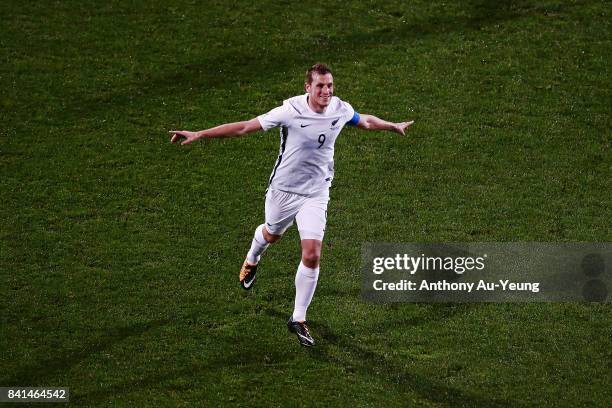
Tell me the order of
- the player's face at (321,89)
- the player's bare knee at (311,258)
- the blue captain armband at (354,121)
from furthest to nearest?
the blue captain armband at (354,121) → the player's bare knee at (311,258) → the player's face at (321,89)

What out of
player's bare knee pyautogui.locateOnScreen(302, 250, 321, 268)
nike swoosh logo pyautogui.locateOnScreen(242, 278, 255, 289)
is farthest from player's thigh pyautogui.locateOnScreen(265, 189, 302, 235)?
nike swoosh logo pyautogui.locateOnScreen(242, 278, 255, 289)

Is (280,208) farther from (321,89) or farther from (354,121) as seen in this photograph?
(321,89)

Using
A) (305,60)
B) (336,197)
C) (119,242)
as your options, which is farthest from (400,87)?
(119,242)

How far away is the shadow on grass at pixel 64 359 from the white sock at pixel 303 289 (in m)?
1.29

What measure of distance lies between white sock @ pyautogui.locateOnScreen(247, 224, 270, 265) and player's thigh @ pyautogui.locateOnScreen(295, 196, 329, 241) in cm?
65


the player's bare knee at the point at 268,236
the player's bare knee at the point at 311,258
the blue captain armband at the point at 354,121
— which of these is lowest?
the player's bare knee at the point at 311,258

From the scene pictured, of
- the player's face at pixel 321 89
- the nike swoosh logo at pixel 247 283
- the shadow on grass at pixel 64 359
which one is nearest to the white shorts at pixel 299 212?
the nike swoosh logo at pixel 247 283

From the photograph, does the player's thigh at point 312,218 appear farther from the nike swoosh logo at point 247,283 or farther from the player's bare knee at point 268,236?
the nike swoosh logo at point 247,283

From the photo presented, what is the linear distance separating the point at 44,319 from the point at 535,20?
8.42 metres

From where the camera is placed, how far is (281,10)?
14.7 m

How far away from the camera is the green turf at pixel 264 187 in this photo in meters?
8.63

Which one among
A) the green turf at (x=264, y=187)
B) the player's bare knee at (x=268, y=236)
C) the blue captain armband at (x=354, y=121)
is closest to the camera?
the green turf at (x=264, y=187)

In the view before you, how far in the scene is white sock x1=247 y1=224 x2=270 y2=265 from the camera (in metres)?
9.55

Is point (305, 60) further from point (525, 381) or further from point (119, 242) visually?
point (525, 381)
